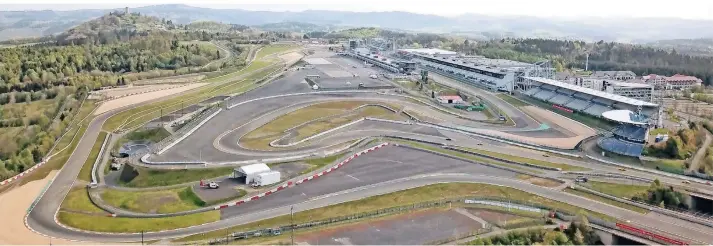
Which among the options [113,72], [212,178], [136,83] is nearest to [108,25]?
[113,72]

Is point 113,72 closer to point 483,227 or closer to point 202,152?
point 202,152

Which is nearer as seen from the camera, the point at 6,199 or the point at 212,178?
the point at 6,199

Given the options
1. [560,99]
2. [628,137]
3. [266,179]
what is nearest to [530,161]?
[628,137]

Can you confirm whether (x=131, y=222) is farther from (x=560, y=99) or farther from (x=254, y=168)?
(x=560, y=99)

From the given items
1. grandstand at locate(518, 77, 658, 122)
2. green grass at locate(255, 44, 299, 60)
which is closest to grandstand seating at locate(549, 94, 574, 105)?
grandstand at locate(518, 77, 658, 122)

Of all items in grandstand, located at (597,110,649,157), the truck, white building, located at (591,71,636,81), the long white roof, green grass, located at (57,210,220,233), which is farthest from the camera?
white building, located at (591,71,636,81)

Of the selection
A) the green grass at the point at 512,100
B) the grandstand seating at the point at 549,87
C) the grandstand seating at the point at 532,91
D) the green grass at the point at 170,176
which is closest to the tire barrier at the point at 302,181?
the green grass at the point at 170,176

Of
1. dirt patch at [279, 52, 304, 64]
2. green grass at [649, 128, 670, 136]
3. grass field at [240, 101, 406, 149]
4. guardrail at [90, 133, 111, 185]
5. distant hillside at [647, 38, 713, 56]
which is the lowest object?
guardrail at [90, 133, 111, 185]

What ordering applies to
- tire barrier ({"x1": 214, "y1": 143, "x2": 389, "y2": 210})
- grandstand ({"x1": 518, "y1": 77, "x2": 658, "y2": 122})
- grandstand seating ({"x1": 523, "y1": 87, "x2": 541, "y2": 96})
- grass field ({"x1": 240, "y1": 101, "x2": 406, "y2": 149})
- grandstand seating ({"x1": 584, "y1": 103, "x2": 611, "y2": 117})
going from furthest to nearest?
grandstand seating ({"x1": 523, "y1": 87, "x2": 541, "y2": 96}) → grandstand seating ({"x1": 584, "y1": 103, "x2": 611, "y2": 117}) → grandstand ({"x1": 518, "y1": 77, "x2": 658, "y2": 122}) → grass field ({"x1": 240, "y1": 101, "x2": 406, "y2": 149}) → tire barrier ({"x1": 214, "y1": 143, "x2": 389, "y2": 210})

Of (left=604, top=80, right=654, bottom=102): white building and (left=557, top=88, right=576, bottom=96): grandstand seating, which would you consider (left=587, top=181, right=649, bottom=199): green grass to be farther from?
(left=604, top=80, right=654, bottom=102): white building
